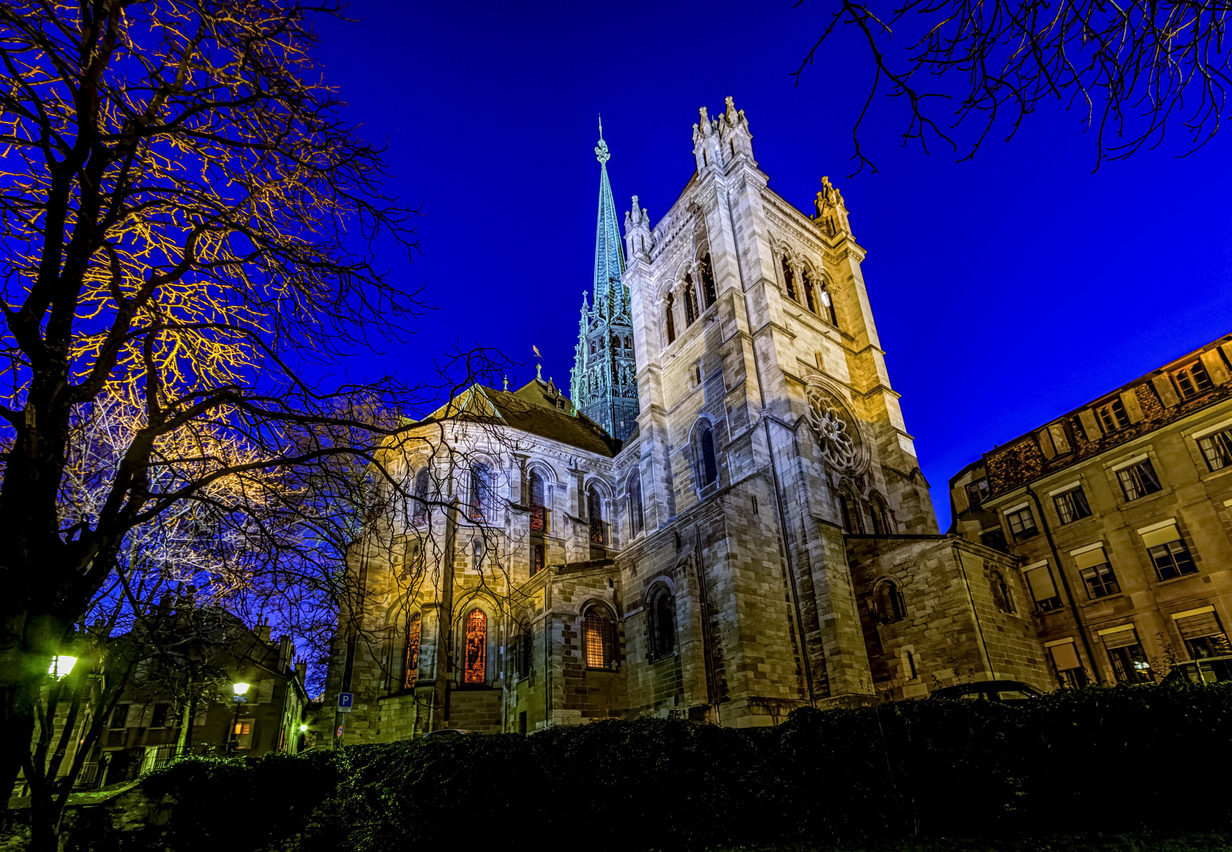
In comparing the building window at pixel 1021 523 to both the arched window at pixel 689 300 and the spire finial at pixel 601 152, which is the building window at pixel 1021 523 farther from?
the spire finial at pixel 601 152

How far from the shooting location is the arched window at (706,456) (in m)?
27.2

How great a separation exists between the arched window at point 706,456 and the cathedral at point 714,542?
0.19 m

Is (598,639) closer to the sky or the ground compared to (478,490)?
closer to the ground

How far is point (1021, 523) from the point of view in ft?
83.7

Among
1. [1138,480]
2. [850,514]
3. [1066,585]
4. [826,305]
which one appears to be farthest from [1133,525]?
[826,305]

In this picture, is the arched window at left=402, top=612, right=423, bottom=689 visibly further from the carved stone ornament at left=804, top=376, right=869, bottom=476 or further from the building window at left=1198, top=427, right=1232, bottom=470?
the building window at left=1198, top=427, right=1232, bottom=470

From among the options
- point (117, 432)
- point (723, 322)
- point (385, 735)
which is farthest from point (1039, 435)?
point (117, 432)

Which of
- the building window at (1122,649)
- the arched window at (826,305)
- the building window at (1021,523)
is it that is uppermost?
the arched window at (826,305)

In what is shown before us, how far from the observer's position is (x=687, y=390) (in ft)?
98.2

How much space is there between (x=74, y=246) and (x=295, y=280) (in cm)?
137

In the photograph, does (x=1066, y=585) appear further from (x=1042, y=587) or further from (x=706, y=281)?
(x=706, y=281)

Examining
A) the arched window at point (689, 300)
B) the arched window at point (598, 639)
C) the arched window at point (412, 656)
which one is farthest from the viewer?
the arched window at point (689, 300)

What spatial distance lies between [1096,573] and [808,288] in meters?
17.2

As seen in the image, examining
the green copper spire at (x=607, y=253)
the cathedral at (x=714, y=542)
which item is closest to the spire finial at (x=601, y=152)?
the green copper spire at (x=607, y=253)
